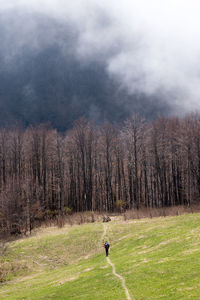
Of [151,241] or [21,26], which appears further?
[21,26]

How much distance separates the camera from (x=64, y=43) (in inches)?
7303

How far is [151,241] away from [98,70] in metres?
164

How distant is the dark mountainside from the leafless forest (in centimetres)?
7399

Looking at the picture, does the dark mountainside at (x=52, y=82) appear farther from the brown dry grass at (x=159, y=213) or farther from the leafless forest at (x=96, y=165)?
the brown dry grass at (x=159, y=213)

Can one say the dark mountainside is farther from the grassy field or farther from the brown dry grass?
the grassy field

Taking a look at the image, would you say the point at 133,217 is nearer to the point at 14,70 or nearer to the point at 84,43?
the point at 14,70

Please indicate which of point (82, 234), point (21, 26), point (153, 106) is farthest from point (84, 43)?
point (82, 234)

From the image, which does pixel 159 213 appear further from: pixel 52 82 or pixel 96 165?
Result: pixel 52 82

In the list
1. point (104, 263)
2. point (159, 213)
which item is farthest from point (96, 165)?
point (104, 263)

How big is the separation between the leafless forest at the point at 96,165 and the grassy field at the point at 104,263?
38.2 ft

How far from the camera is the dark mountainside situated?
15312cm

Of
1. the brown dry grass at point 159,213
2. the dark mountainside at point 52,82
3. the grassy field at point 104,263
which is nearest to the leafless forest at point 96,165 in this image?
the brown dry grass at point 159,213

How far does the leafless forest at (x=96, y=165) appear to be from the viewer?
175 ft

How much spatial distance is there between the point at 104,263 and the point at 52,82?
508ft
